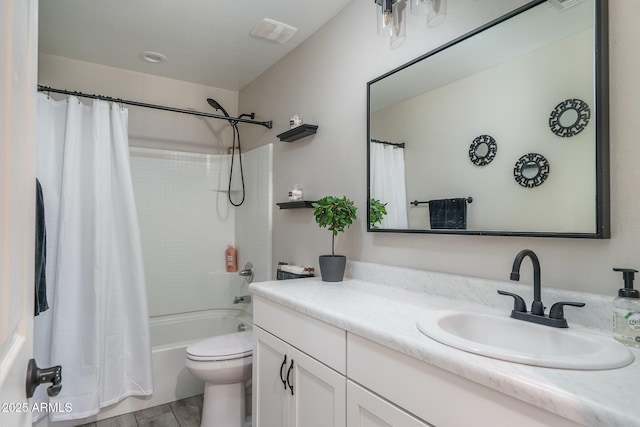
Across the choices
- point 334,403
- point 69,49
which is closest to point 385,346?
point 334,403

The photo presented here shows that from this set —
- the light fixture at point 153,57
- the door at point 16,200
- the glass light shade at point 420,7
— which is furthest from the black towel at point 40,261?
the glass light shade at point 420,7

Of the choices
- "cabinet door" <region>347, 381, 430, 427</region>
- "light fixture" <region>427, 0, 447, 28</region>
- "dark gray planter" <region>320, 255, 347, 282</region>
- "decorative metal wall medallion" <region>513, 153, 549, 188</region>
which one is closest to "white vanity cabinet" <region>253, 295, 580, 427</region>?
"cabinet door" <region>347, 381, 430, 427</region>

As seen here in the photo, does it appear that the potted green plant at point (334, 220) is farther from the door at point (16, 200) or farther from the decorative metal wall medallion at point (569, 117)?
the door at point (16, 200)

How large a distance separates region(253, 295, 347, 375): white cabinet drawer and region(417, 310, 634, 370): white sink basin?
0.31 meters

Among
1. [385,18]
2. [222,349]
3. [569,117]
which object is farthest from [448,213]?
[222,349]

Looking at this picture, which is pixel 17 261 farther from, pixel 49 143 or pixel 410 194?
pixel 49 143

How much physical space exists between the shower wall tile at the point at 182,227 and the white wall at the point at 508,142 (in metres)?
2.12

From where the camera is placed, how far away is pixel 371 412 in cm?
103

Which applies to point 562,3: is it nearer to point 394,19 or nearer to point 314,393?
point 394,19

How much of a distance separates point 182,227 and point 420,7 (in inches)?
98.3

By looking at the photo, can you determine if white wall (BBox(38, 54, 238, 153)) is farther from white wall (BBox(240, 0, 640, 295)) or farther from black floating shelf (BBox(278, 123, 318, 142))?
black floating shelf (BBox(278, 123, 318, 142))

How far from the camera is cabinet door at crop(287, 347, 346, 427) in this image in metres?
1.16

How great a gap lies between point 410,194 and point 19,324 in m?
1.37

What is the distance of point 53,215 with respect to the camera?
2086mm
